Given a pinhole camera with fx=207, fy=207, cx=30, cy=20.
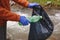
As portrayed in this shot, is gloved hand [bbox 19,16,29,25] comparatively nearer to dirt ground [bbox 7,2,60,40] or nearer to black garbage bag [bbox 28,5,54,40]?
black garbage bag [bbox 28,5,54,40]

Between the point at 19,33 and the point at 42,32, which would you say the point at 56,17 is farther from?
the point at 42,32

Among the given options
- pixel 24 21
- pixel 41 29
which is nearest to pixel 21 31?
pixel 41 29

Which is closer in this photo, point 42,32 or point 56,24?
point 42,32

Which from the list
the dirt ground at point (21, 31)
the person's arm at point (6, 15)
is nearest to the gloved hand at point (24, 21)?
the person's arm at point (6, 15)

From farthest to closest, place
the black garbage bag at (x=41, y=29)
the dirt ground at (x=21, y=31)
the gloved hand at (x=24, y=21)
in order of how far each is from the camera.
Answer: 1. the dirt ground at (x=21, y=31)
2. the black garbage bag at (x=41, y=29)
3. the gloved hand at (x=24, y=21)

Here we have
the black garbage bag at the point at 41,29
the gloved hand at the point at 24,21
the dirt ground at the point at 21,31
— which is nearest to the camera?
the gloved hand at the point at 24,21

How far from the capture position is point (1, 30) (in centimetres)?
311

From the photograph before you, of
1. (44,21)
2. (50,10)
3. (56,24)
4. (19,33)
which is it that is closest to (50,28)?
(44,21)

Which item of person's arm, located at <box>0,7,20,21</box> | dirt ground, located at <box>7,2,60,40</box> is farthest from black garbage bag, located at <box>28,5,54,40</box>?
dirt ground, located at <box>7,2,60,40</box>

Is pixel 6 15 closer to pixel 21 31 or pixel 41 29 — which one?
pixel 41 29

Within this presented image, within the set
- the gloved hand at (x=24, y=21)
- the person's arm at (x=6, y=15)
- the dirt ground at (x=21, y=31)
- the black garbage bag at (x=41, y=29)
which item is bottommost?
the dirt ground at (x=21, y=31)

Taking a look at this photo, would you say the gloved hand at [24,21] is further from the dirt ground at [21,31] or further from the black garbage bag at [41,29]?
the dirt ground at [21,31]

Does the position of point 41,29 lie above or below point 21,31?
above

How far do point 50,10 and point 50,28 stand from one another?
3.79 m
